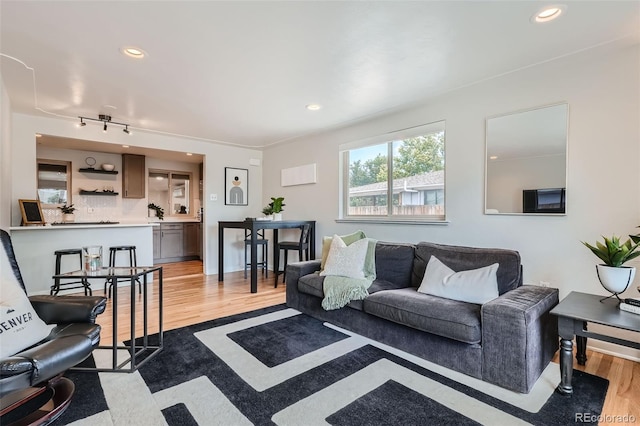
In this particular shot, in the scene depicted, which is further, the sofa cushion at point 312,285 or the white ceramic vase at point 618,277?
the sofa cushion at point 312,285

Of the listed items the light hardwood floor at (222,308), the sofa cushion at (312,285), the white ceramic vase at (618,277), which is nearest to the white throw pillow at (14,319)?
the light hardwood floor at (222,308)

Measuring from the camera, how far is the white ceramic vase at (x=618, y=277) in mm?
1887

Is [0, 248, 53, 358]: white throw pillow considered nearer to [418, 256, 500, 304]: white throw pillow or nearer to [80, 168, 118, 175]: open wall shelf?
[418, 256, 500, 304]: white throw pillow

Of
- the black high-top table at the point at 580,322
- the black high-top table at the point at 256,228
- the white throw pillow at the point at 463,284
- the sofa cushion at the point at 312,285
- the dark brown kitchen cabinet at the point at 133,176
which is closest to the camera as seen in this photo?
the black high-top table at the point at 580,322

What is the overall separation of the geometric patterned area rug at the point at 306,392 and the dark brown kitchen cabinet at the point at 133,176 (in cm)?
486

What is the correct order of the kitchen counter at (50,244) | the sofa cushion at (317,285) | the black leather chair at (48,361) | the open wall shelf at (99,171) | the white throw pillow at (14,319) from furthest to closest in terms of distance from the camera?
the open wall shelf at (99,171) → the kitchen counter at (50,244) → the sofa cushion at (317,285) → the white throw pillow at (14,319) → the black leather chair at (48,361)

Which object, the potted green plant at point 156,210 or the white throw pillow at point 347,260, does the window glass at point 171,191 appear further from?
the white throw pillow at point 347,260

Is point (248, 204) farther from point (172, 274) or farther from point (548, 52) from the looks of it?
point (548, 52)

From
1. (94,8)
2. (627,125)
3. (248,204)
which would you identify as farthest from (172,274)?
(627,125)

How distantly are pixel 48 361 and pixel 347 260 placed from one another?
2.31 meters

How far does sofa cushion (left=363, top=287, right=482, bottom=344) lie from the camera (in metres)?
1.98

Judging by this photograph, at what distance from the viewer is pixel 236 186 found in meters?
5.76

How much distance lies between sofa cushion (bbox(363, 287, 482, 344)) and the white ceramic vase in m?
0.78

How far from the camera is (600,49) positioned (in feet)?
7.62
